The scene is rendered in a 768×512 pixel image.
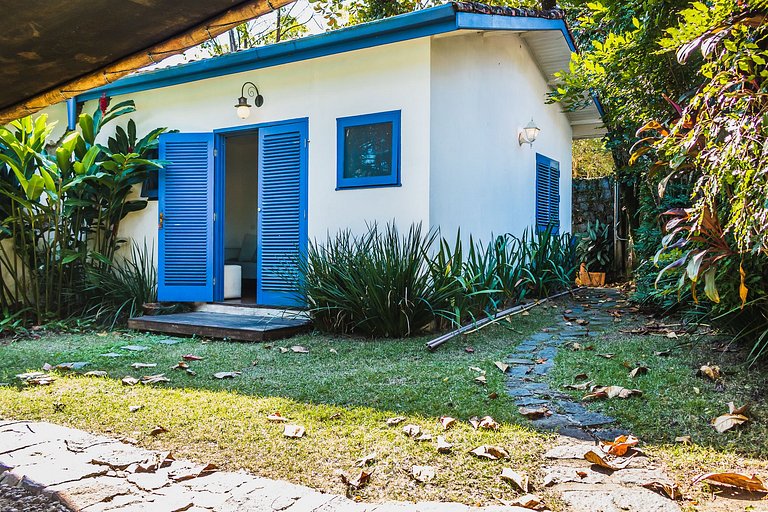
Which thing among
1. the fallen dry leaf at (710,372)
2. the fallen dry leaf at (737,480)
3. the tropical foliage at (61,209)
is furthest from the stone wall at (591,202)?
the fallen dry leaf at (737,480)

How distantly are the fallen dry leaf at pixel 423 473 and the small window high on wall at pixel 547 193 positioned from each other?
21.5ft

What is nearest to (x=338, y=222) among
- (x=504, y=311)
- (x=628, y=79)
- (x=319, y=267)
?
(x=319, y=267)

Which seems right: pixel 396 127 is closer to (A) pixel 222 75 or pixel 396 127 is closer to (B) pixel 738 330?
(A) pixel 222 75

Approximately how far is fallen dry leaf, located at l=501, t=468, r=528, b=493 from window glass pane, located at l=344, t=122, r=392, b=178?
13.9 feet

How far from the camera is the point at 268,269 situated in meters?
6.96

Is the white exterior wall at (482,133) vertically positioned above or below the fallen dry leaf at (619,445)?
above

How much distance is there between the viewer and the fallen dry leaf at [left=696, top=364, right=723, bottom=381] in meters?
3.39

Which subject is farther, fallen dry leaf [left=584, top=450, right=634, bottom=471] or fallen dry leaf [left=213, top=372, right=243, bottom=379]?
fallen dry leaf [left=213, top=372, right=243, bottom=379]

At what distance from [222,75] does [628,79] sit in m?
4.81

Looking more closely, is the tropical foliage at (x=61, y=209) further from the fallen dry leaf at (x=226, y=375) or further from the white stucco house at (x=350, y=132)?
the fallen dry leaf at (x=226, y=375)

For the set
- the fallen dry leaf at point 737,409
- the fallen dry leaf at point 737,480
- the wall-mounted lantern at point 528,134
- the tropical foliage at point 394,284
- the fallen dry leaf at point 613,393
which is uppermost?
the wall-mounted lantern at point 528,134

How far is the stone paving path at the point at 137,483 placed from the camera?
6.99 ft

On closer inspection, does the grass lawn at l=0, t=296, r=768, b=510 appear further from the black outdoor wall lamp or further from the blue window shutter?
the blue window shutter

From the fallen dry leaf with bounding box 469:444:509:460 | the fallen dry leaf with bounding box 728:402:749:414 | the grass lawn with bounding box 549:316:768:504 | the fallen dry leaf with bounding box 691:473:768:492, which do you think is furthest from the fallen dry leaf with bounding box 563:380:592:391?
the fallen dry leaf with bounding box 691:473:768:492
